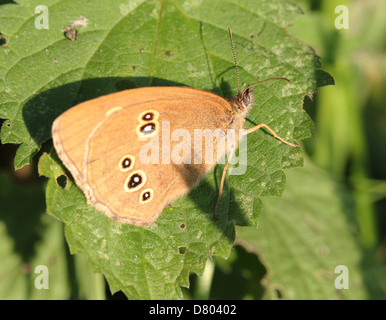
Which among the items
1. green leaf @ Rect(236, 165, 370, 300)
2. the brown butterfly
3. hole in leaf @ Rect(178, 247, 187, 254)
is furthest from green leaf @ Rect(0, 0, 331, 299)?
green leaf @ Rect(236, 165, 370, 300)

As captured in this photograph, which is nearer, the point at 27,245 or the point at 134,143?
the point at 134,143

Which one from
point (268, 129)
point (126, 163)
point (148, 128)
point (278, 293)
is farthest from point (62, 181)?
point (278, 293)

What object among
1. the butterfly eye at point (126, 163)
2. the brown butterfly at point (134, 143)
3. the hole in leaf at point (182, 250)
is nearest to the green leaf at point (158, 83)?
the hole in leaf at point (182, 250)

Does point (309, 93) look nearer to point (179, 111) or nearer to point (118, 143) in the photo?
point (179, 111)

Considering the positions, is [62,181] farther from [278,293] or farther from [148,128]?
[278,293]

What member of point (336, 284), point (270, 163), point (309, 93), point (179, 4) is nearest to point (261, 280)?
point (336, 284)

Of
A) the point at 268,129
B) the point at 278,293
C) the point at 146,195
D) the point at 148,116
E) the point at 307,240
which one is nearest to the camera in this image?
the point at 148,116
